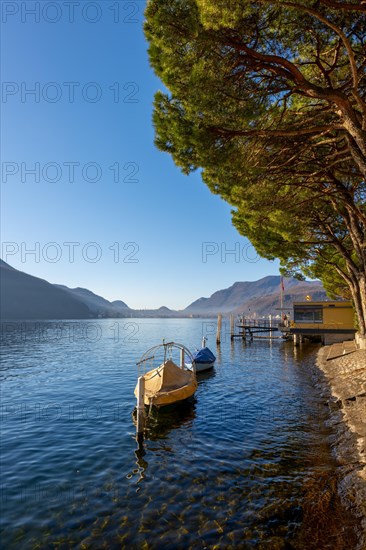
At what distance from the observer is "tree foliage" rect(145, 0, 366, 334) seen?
30.4 ft

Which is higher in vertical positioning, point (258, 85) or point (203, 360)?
point (258, 85)

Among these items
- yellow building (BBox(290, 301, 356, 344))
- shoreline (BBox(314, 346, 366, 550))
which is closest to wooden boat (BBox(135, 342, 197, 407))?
shoreline (BBox(314, 346, 366, 550))

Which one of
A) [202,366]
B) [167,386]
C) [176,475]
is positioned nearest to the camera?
[176,475]

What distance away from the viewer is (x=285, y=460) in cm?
1032

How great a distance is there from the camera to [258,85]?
436 inches

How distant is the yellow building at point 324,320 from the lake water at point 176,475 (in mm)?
25090

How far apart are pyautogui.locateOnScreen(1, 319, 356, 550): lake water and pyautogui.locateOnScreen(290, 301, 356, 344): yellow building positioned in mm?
25090

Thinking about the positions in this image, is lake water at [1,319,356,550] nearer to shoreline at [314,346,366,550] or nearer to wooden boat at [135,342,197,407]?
shoreline at [314,346,366,550]

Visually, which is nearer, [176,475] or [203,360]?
[176,475]

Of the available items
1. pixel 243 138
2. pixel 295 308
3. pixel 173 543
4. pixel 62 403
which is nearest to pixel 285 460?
pixel 173 543

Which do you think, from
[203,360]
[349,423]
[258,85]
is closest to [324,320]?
[203,360]

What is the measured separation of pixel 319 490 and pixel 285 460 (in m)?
2.04

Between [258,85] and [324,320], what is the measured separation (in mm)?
39978

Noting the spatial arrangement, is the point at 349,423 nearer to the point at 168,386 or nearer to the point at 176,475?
the point at 176,475
